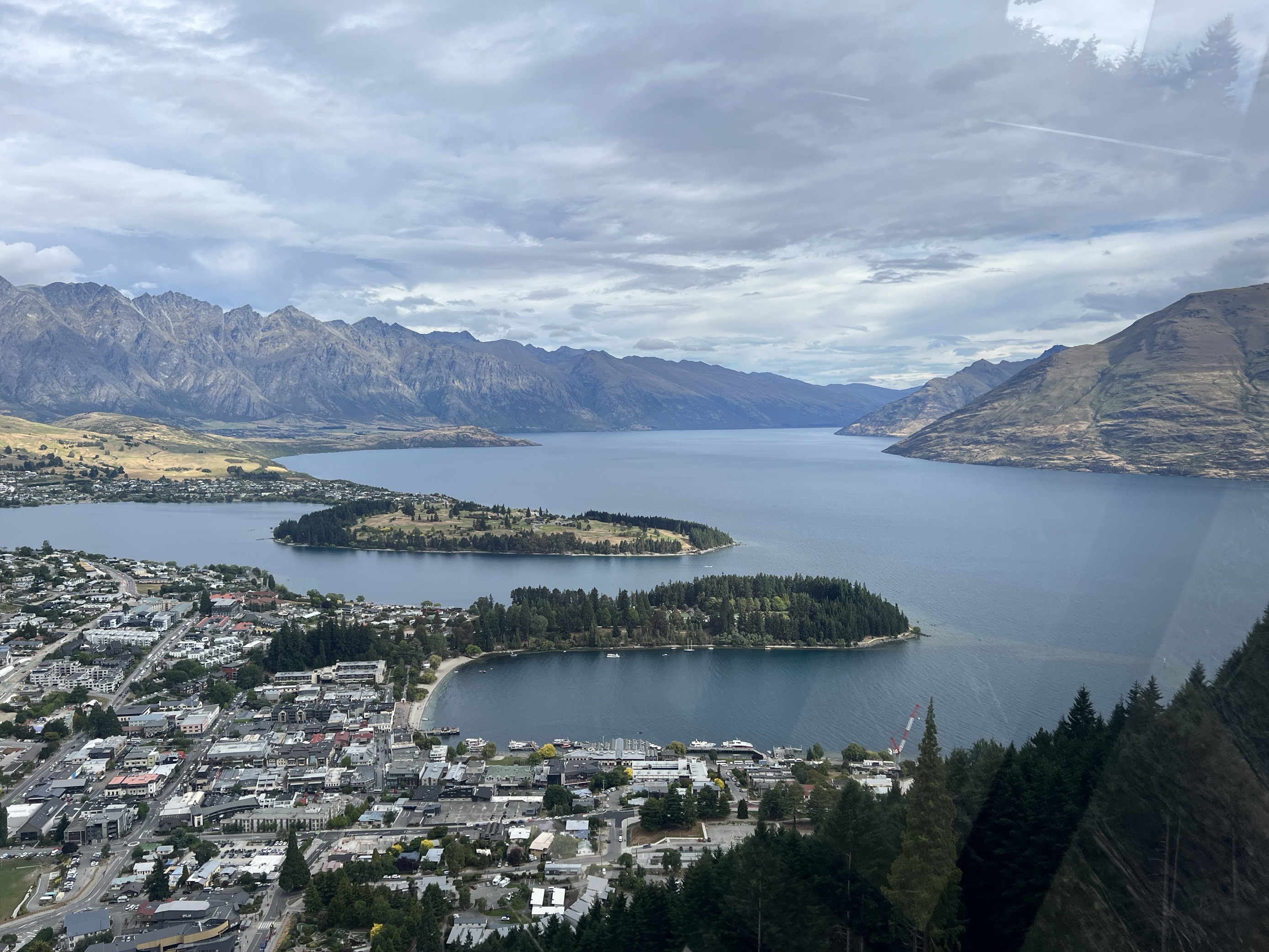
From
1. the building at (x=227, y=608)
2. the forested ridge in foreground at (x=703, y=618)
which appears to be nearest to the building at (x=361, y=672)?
the forested ridge in foreground at (x=703, y=618)

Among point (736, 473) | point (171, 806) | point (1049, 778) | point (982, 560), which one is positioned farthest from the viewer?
point (736, 473)

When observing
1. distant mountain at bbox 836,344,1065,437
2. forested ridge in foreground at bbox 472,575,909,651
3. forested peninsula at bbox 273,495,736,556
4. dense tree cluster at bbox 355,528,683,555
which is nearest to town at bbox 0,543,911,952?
forested ridge in foreground at bbox 472,575,909,651

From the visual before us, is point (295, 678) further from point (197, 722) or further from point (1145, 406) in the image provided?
point (1145, 406)

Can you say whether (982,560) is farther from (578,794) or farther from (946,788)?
(946,788)

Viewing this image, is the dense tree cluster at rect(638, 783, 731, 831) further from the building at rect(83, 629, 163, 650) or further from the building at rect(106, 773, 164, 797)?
the building at rect(83, 629, 163, 650)

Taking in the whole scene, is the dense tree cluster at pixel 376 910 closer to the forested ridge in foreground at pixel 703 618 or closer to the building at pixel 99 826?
the building at pixel 99 826

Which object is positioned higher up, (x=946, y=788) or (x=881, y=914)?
(x=946, y=788)

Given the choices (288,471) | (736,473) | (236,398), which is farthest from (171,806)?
(236,398)
